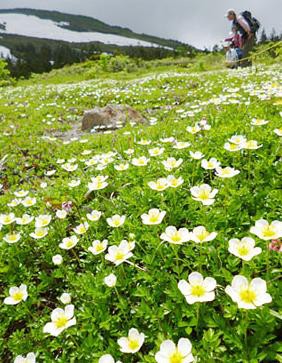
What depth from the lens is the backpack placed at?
1726cm

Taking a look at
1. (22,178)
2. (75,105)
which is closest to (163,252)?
(22,178)

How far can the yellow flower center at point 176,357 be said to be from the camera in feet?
5.14

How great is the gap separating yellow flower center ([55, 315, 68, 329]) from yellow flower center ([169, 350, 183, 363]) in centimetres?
72

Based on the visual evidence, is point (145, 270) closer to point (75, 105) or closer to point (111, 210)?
point (111, 210)

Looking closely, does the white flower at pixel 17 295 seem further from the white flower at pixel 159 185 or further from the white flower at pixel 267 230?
the white flower at pixel 267 230

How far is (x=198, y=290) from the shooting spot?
180cm

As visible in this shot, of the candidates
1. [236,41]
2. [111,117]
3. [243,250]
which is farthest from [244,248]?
[236,41]

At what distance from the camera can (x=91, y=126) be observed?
9852 mm

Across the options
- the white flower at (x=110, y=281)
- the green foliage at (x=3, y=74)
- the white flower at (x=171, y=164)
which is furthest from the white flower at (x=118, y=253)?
the green foliage at (x=3, y=74)

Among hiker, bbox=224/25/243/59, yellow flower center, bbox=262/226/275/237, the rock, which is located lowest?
the rock

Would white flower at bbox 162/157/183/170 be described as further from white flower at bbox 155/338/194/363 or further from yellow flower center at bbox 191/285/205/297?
white flower at bbox 155/338/194/363

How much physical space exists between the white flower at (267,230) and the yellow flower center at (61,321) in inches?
46.2

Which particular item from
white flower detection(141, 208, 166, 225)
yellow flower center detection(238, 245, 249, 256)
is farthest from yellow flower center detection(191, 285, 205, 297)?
white flower detection(141, 208, 166, 225)

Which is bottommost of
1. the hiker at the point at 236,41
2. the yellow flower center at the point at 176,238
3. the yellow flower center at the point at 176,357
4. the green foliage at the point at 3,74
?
the green foliage at the point at 3,74
